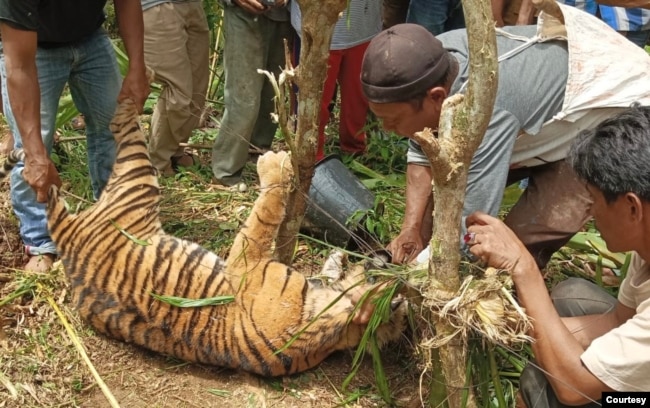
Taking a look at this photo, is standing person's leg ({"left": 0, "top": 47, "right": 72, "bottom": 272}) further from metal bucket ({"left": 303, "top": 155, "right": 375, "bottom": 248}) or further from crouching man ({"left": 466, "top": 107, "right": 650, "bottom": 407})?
crouching man ({"left": 466, "top": 107, "right": 650, "bottom": 407})

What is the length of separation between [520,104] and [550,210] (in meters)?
0.65

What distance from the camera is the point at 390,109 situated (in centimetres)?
296

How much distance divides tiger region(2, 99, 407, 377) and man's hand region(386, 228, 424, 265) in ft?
0.69

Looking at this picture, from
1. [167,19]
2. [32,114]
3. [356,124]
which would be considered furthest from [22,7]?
[356,124]

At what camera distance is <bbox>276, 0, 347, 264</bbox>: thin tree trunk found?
2.75 meters

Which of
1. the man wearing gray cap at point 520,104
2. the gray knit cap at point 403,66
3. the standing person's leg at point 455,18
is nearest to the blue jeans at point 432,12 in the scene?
the standing person's leg at point 455,18

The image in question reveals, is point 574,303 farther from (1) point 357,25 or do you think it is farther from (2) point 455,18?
(2) point 455,18

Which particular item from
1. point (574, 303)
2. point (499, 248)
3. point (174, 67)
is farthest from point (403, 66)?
point (174, 67)

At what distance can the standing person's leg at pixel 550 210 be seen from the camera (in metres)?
3.38

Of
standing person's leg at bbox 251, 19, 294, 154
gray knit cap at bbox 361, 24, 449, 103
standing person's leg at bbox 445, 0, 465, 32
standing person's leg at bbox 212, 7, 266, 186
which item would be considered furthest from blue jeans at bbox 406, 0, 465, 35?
gray knit cap at bbox 361, 24, 449, 103

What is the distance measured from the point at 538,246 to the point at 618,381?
116 cm

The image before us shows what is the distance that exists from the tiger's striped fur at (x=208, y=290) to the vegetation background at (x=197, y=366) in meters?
0.12

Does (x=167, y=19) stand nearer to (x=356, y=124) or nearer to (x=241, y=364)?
(x=356, y=124)

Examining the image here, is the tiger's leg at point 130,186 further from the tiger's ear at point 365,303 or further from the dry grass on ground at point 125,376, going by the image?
the tiger's ear at point 365,303
